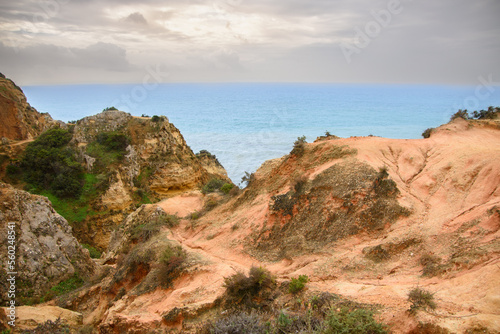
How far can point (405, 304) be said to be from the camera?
7.09 meters

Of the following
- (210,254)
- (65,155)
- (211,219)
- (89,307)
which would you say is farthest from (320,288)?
(65,155)

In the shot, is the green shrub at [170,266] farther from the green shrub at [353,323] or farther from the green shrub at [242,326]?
the green shrub at [353,323]

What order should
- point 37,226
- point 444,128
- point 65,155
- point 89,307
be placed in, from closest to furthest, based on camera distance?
point 89,307 → point 37,226 → point 444,128 → point 65,155

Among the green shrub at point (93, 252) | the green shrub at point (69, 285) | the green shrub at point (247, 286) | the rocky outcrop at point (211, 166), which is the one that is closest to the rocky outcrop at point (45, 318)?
the green shrub at point (69, 285)

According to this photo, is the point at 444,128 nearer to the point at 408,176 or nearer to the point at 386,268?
the point at 408,176

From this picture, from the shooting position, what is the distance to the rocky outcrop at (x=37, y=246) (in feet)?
46.7

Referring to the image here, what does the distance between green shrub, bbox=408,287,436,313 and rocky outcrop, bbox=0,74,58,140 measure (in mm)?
39078

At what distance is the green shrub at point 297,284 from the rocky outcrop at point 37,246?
12475mm

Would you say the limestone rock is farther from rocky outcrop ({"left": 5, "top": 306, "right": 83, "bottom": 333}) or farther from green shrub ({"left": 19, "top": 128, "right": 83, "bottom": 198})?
green shrub ({"left": 19, "top": 128, "right": 83, "bottom": 198})

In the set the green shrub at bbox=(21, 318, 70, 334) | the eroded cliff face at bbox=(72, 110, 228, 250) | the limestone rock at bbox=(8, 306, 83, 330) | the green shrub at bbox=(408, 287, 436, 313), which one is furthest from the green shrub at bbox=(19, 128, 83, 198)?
the green shrub at bbox=(408, 287, 436, 313)

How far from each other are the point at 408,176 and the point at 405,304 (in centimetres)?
775

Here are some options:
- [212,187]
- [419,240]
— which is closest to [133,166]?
[212,187]

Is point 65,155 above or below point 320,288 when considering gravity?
above

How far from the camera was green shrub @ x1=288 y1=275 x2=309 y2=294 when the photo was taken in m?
8.94
